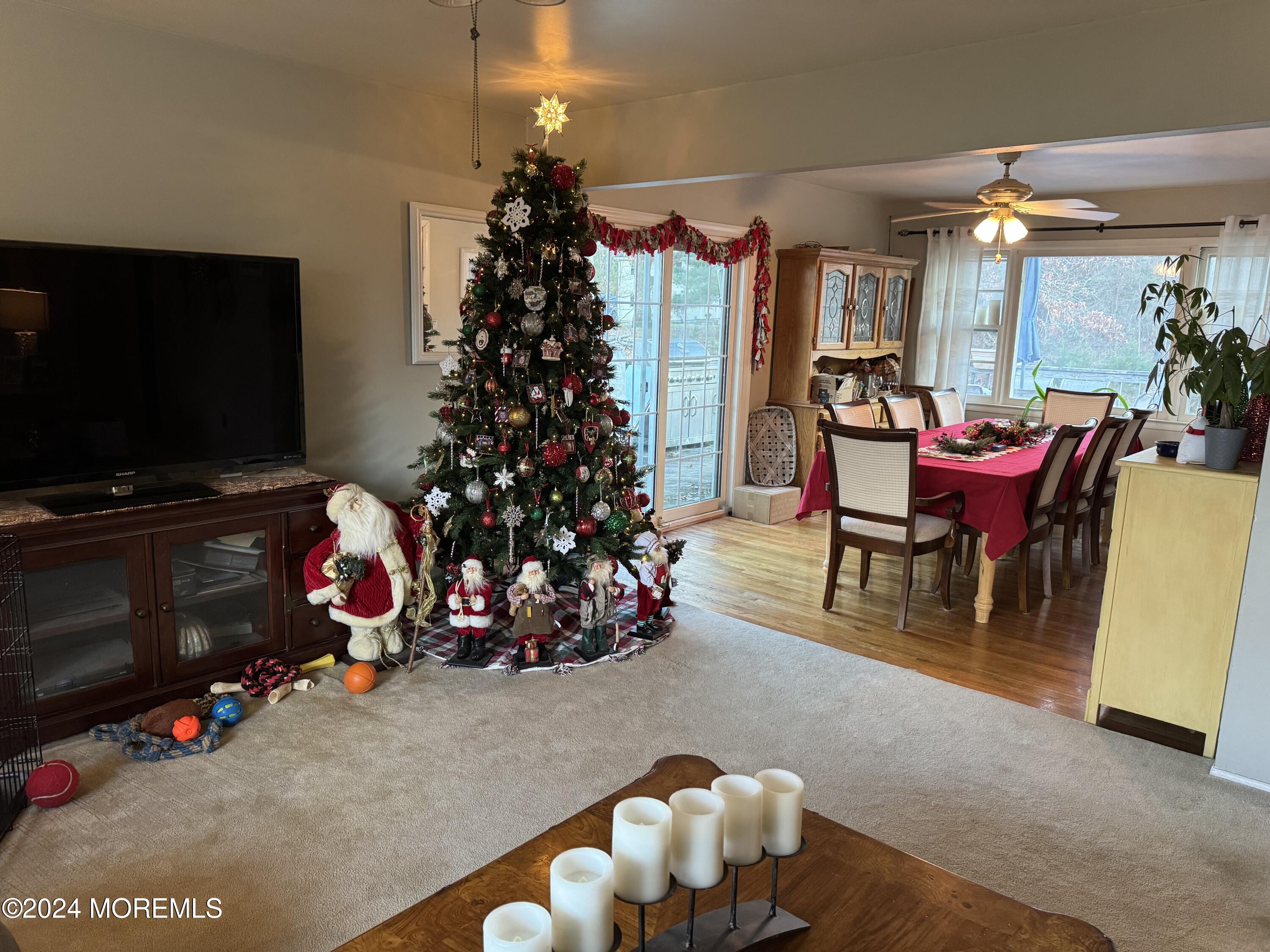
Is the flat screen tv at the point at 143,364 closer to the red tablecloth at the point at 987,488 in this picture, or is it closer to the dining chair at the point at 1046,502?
the red tablecloth at the point at 987,488

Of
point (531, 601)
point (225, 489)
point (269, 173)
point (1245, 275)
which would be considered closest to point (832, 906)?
point (531, 601)

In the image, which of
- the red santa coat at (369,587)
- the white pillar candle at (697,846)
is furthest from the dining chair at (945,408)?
the white pillar candle at (697,846)

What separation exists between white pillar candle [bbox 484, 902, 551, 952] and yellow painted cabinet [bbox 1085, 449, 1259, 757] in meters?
2.65

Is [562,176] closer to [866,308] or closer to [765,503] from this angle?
[765,503]

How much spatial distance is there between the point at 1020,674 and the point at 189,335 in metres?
3.60

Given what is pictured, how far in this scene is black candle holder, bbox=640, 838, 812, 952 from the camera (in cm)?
139

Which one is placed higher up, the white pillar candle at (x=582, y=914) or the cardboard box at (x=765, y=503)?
the white pillar candle at (x=582, y=914)

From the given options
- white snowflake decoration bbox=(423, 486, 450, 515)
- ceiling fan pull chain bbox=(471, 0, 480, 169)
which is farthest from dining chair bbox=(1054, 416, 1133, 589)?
ceiling fan pull chain bbox=(471, 0, 480, 169)

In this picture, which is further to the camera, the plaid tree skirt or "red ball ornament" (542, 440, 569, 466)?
the plaid tree skirt

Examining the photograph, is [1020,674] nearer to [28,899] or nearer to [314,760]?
[314,760]

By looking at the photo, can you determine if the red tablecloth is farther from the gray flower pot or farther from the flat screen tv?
the flat screen tv

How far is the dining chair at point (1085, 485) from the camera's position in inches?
182

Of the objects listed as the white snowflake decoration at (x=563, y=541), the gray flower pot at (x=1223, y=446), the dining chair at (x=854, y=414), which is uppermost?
the gray flower pot at (x=1223, y=446)

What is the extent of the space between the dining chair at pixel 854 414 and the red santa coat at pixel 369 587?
261 cm
